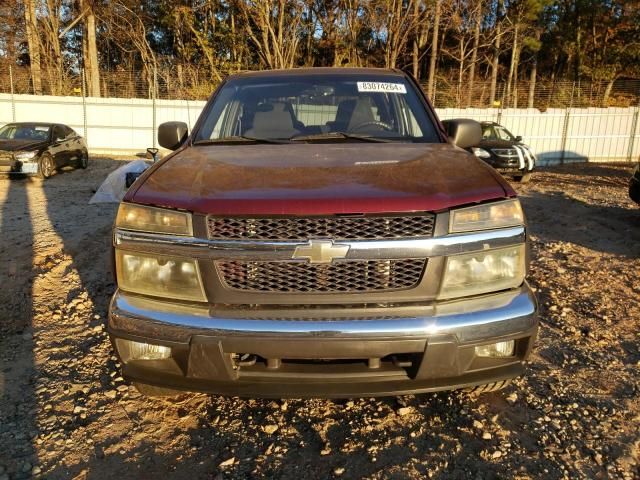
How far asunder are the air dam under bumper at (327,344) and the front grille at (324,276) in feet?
0.31

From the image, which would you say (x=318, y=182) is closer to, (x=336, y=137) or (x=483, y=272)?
(x=483, y=272)

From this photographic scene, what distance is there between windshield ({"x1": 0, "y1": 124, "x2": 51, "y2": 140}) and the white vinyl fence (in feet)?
18.8

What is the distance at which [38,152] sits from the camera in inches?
466

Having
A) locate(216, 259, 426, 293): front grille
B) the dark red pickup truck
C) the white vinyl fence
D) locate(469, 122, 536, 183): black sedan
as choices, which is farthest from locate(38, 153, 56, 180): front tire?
locate(216, 259, 426, 293): front grille

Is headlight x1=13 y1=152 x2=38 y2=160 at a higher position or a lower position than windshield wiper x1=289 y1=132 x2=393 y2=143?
lower

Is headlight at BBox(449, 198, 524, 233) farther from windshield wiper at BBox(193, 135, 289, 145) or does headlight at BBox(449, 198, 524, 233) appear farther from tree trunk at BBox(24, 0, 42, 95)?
tree trunk at BBox(24, 0, 42, 95)

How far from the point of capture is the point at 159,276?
7.29ft

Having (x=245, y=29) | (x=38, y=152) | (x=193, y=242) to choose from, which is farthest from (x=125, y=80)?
(x=193, y=242)

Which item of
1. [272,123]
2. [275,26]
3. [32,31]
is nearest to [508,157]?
[272,123]

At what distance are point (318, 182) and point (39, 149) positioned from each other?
1179 cm

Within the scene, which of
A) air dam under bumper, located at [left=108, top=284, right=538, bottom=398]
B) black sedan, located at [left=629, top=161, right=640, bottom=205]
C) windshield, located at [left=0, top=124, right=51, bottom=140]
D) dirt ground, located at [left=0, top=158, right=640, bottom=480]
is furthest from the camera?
windshield, located at [left=0, top=124, right=51, bottom=140]

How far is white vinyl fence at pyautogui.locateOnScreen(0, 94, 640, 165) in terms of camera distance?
61.4ft

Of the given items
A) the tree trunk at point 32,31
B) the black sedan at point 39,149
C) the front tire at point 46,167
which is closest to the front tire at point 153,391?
the black sedan at point 39,149

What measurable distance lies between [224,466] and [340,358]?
754mm
